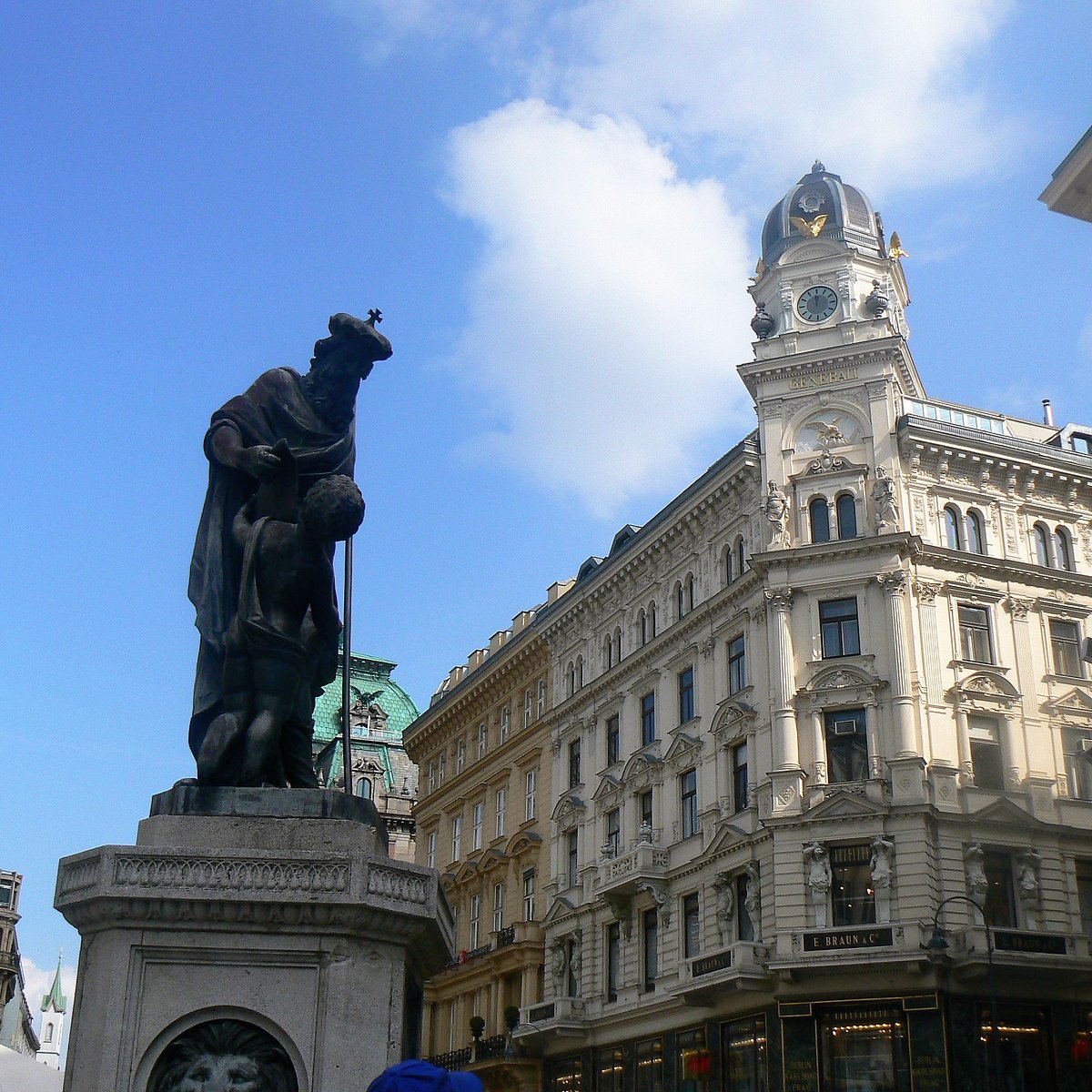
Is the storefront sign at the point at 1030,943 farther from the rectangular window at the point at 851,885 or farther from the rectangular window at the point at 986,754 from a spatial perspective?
the rectangular window at the point at 986,754

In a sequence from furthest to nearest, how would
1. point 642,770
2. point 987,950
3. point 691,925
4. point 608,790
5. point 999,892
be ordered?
point 608,790
point 642,770
point 691,925
point 999,892
point 987,950

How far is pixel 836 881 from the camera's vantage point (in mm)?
38406

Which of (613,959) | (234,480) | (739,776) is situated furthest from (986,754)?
(234,480)

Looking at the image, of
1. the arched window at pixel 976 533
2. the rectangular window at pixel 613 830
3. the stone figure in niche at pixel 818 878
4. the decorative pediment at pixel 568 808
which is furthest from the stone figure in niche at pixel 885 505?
the decorative pediment at pixel 568 808

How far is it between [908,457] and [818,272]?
290 inches

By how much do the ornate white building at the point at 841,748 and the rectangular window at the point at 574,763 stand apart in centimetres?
136

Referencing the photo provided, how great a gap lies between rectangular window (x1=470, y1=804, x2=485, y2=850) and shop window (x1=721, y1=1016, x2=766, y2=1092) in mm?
20801

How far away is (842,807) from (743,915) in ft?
15.9

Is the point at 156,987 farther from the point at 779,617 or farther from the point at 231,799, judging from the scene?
the point at 779,617

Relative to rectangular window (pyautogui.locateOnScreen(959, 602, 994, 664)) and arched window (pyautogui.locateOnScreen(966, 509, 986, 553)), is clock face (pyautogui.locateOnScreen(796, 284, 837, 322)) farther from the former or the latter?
rectangular window (pyautogui.locateOnScreen(959, 602, 994, 664))

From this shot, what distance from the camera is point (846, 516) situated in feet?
139

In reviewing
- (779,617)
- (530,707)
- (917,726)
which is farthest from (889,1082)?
(530,707)

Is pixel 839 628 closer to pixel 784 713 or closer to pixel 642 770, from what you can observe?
pixel 784 713

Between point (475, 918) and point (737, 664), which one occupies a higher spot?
point (737, 664)
